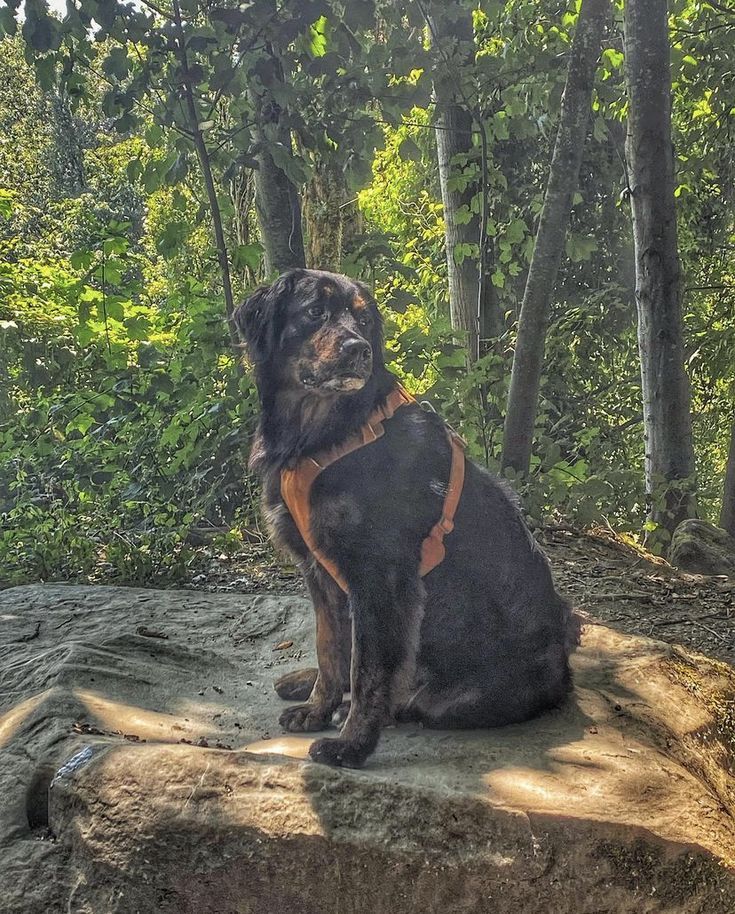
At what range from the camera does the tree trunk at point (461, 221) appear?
6.84 metres

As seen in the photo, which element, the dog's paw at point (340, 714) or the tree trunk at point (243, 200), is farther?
the tree trunk at point (243, 200)

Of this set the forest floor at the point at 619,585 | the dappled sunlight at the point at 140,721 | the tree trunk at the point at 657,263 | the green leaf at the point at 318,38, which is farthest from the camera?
the tree trunk at the point at 657,263

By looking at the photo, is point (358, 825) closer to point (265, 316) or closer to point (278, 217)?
point (265, 316)

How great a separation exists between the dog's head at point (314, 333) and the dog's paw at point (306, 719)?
1.19 m

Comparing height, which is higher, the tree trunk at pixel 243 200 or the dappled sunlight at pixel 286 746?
the tree trunk at pixel 243 200

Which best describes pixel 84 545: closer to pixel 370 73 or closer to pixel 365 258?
pixel 365 258

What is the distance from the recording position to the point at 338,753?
265cm

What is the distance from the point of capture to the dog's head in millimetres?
2871

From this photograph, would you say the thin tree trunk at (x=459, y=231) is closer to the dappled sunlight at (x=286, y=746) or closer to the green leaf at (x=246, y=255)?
the green leaf at (x=246, y=255)

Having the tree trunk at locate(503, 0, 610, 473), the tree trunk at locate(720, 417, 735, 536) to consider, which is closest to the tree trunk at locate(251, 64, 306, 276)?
the tree trunk at locate(503, 0, 610, 473)

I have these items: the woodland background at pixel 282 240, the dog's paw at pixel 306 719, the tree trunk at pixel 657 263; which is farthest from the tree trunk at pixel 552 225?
the dog's paw at pixel 306 719

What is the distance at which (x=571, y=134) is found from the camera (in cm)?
587

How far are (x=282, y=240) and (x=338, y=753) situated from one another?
12.7ft

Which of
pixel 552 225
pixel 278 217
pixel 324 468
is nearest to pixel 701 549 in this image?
pixel 552 225
